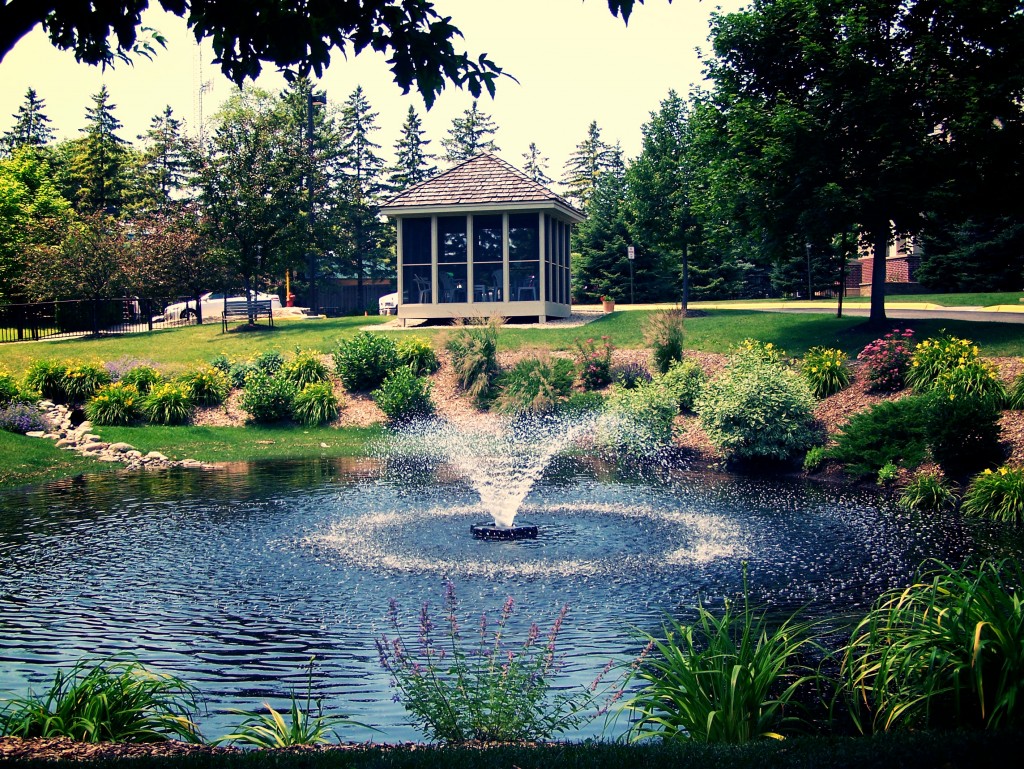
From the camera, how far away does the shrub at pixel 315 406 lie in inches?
912

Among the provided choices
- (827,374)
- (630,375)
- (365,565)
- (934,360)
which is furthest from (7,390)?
(934,360)

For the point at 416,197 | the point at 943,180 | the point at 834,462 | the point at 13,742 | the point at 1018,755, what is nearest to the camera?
the point at 1018,755

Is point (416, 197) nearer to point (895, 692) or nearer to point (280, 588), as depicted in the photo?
point (280, 588)

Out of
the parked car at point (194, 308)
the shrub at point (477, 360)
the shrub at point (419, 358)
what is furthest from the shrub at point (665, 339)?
the parked car at point (194, 308)

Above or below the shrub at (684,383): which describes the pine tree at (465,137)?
above

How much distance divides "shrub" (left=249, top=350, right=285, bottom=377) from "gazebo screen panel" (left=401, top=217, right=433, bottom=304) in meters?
7.69

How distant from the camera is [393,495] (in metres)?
15.2

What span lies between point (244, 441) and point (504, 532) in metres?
11.4

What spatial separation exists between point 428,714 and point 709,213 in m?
22.6

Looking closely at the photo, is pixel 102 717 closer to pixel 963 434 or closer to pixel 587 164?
pixel 963 434

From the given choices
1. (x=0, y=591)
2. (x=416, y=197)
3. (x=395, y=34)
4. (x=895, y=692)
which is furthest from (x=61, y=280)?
(x=895, y=692)

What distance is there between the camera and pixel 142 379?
2461 cm

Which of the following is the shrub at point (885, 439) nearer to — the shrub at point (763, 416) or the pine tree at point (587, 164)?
the shrub at point (763, 416)

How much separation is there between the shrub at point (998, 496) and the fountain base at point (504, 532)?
6250 millimetres
